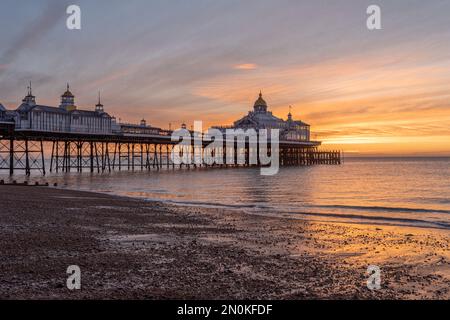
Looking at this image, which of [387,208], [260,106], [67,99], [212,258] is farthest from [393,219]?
[260,106]

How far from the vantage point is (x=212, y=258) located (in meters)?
9.30

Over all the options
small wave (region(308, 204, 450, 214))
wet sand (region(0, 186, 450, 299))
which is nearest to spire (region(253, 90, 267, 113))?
small wave (region(308, 204, 450, 214))

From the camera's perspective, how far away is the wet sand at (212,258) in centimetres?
699

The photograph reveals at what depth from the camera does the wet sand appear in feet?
22.9

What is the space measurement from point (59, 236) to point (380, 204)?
19.5m

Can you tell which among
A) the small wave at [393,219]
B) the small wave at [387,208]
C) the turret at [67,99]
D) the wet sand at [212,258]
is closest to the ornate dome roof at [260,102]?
the turret at [67,99]

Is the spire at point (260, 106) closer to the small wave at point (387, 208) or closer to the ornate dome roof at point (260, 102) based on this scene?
the ornate dome roof at point (260, 102)

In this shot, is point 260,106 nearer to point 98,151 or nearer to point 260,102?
point 260,102

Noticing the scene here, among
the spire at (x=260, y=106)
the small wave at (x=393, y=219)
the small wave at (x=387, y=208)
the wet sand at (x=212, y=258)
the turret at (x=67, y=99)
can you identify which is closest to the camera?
the wet sand at (x=212, y=258)

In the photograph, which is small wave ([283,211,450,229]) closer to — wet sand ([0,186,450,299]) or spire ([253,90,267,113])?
wet sand ([0,186,450,299])
